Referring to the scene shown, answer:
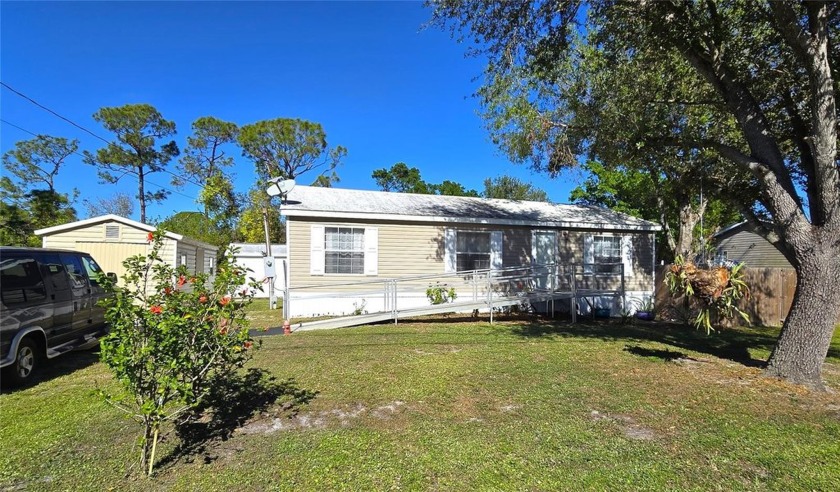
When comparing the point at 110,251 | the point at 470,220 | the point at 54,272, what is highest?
the point at 470,220

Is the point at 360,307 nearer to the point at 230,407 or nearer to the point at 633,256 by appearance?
the point at 230,407

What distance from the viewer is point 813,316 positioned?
5062 millimetres

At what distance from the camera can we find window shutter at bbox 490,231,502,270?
12.2 meters

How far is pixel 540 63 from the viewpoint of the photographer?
694 cm

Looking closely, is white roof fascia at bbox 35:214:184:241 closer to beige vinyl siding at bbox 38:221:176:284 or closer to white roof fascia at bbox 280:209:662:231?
beige vinyl siding at bbox 38:221:176:284

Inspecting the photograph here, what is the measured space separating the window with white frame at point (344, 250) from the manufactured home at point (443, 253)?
0.03 m

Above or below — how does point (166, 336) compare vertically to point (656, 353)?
above

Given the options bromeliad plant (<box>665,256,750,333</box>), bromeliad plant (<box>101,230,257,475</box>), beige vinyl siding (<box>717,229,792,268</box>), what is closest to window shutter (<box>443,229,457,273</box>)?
bromeliad plant (<box>665,256,750,333</box>)

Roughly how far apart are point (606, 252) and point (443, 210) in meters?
5.14

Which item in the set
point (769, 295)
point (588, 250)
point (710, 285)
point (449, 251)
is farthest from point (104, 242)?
point (769, 295)

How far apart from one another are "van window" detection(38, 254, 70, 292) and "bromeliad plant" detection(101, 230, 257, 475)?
384cm

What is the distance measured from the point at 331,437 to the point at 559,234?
10546mm

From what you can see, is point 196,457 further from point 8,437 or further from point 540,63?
point 540,63

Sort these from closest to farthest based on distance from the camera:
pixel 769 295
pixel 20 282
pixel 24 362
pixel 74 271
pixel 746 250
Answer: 1. pixel 20 282
2. pixel 24 362
3. pixel 74 271
4. pixel 769 295
5. pixel 746 250
